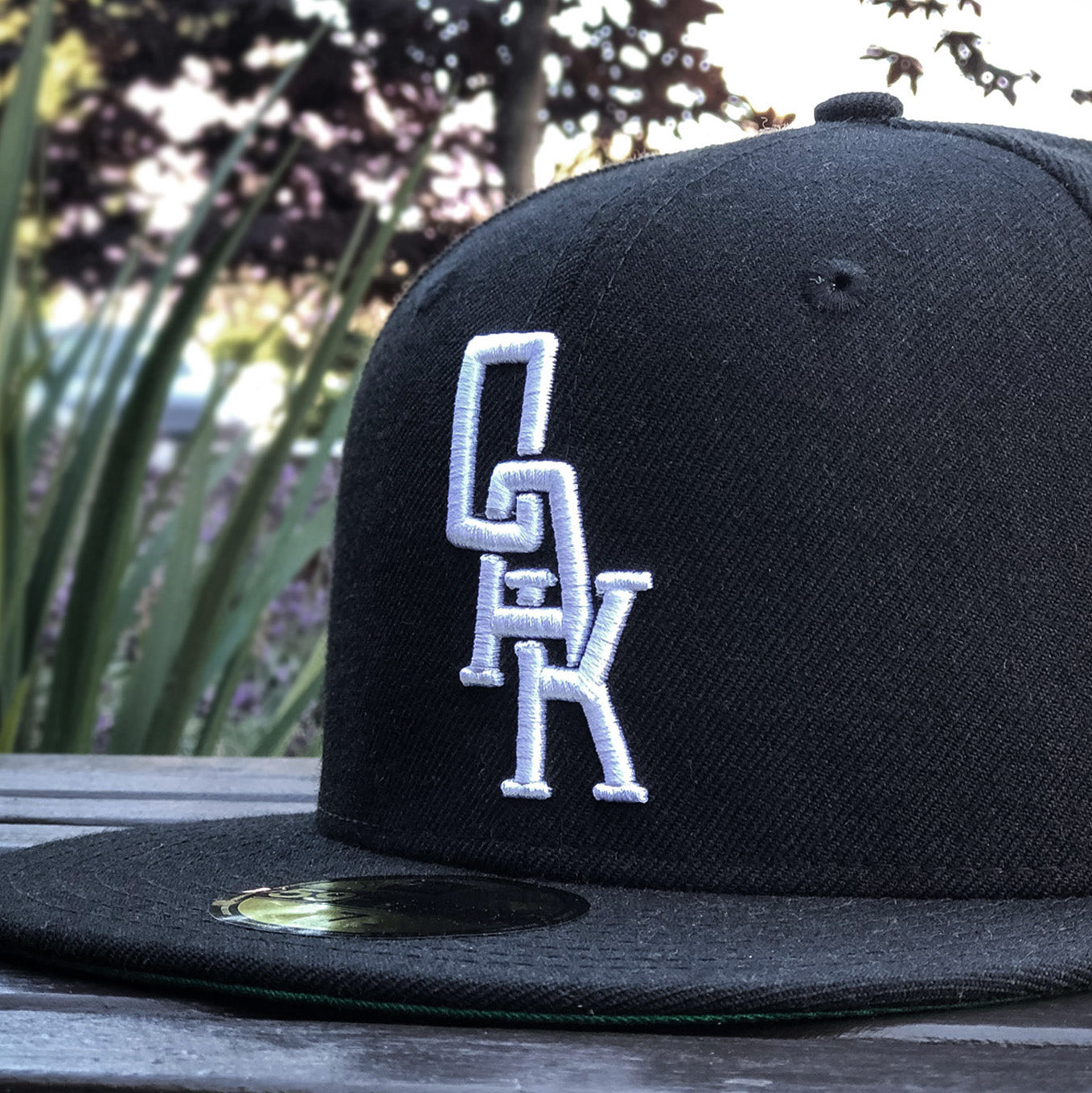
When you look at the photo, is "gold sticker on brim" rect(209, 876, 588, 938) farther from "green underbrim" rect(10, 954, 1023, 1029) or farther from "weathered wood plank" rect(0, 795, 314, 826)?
"weathered wood plank" rect(0, 795, 314, 826)

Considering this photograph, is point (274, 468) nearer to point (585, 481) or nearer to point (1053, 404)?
point (585, 481)

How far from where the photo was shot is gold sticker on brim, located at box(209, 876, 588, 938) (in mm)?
825

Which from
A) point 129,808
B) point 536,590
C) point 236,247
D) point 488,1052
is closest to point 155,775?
point 129,808

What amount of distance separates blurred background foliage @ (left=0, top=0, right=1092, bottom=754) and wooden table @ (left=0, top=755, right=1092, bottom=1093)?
0.72 meters

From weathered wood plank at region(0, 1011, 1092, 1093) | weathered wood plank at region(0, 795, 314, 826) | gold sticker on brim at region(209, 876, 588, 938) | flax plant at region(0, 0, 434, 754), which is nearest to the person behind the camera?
weathered wood plank at region(0, 1011, 1092, 1093)


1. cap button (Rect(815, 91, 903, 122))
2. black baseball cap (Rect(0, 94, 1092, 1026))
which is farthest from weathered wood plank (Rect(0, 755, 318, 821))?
cap button (Rect(815, 91, 903, 122))

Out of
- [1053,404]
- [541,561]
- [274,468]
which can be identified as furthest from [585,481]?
[274,468]

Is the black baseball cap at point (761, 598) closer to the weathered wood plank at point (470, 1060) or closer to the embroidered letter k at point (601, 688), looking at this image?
the embroidered letter k at point (601, 688)

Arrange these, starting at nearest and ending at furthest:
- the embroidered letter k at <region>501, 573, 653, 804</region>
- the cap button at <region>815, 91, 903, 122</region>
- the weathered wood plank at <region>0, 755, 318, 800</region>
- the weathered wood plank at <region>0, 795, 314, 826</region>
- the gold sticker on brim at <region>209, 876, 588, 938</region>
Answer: the gold sticker on brim at <region>209, 876, 588, 938</region>, the embroidered letter k at <region>501, 573, 653, 804</region>, the cap button at <region>815, 91, 903, 122</region>, the weathered wood plank at <region>0, 795, 314, 826</region>, the weathered wood plank at <region>0, 755, 318, 800</region>

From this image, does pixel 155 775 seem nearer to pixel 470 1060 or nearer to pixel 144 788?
pixel 144 788

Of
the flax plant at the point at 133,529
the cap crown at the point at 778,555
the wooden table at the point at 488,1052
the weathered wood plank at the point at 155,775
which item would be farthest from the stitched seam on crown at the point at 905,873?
the flax plant at the point at 133,529

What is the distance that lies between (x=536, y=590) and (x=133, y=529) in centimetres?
107

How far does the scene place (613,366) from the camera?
3.18 feet

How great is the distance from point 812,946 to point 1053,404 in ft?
1.19
